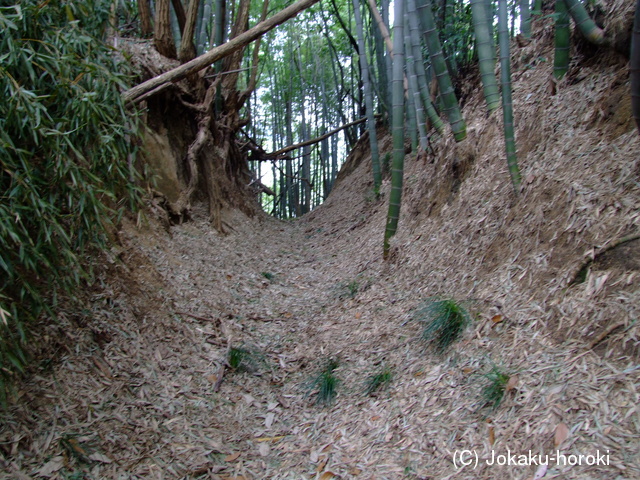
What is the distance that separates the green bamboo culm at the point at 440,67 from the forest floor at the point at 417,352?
20 cm

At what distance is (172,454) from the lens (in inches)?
92.0

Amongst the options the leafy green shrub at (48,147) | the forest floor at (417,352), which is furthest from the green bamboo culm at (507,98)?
the leafy green shrub at (48,147)

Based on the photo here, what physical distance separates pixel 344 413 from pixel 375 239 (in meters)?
3.37

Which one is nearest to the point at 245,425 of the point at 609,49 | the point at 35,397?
the point at 35,397

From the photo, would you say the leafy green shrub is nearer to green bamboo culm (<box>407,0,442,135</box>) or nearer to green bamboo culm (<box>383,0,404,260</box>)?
green bamboo culm (<box>383,0,404,260</box>)

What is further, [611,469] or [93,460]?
[93,460]

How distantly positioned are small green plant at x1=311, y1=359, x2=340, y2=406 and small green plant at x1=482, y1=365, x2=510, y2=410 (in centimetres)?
97

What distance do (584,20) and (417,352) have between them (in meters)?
Result: 2.58

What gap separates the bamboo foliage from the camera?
4070mm

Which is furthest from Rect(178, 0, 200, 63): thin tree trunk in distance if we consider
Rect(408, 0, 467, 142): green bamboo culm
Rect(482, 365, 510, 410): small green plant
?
Rect(482, 365, 510, 410): small green plant

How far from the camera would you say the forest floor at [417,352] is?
1967 millimetres

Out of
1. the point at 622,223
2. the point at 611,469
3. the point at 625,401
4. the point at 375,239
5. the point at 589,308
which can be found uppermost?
the point at 375,239

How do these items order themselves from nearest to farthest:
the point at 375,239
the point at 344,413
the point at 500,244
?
1. the point at 344,413
2. the point at 500,244
3. the point at 375,239

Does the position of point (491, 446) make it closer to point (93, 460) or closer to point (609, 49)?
point (93, 460)
